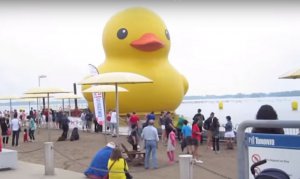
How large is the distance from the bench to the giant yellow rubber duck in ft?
42.2

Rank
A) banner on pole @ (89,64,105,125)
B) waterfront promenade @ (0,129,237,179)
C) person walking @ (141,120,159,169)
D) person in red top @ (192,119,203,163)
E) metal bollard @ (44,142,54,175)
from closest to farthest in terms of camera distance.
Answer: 1. metal bollard @ (44,142,54,175)
2. waterfront promenade @ (0,129,237,179)
3. person walking @ (141,120,159,169)
4. person in red top @ (192,119,203,163)
5. banner on pole @ (89,64,105,125)

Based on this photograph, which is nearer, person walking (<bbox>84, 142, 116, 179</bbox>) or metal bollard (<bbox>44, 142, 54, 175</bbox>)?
person walking (<bbox>84, 142, 116, 179</bbox>)

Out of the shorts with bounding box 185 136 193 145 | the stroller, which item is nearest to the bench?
the shorts with bounding box 185 136 193 145

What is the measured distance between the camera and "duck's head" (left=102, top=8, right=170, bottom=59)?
80.7 feet

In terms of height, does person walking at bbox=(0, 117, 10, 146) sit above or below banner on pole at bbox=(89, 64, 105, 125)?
below

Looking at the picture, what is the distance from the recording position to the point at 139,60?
25.2 metres

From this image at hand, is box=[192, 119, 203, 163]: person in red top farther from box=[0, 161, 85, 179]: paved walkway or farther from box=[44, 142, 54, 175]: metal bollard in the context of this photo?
box=[44, 142, 54, 175]: metal bollard

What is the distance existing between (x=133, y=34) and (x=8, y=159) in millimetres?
14037

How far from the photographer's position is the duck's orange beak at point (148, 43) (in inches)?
926

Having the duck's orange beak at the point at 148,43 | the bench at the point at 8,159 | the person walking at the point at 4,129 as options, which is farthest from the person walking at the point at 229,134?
the person walking at the point at 4,129

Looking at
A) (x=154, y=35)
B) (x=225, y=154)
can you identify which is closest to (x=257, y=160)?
(x=225, y=154)

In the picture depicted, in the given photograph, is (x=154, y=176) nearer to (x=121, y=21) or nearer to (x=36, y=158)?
(x=36, y=158)

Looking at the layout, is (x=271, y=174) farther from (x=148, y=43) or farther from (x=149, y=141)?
(x=148, y=43)

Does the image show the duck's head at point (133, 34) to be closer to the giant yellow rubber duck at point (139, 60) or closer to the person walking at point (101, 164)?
the giant yellow rubber duck at point (139, 60)
